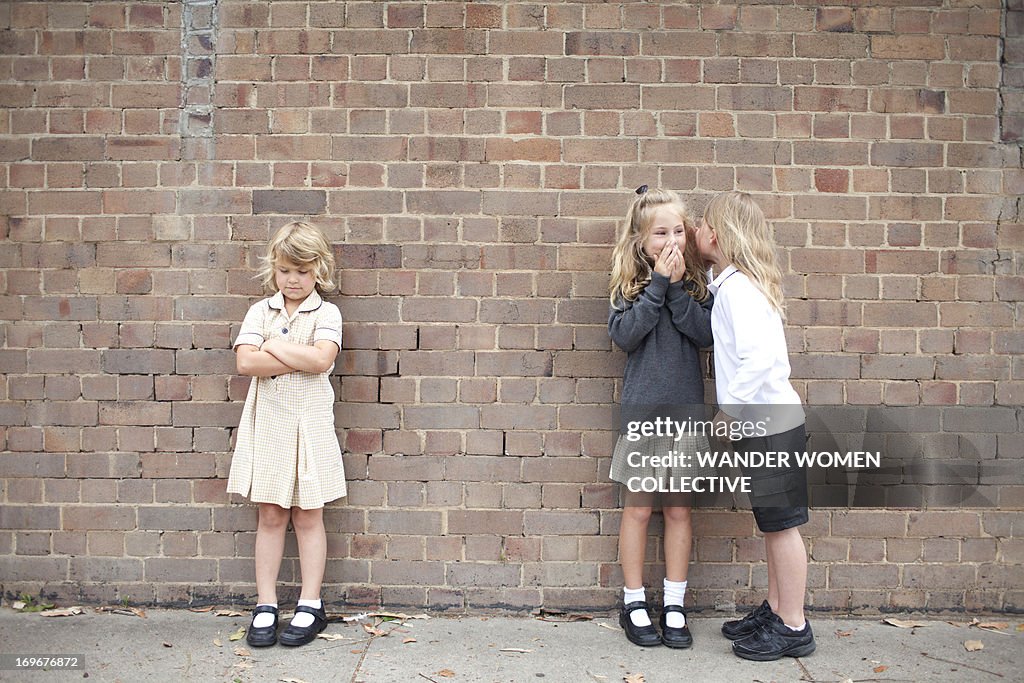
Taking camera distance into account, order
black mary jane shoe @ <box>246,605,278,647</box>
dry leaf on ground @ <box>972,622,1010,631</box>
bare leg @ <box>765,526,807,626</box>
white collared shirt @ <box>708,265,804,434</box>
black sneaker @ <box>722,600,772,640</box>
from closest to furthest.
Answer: white collared shirt @ <box>708,265,804,434</box>
bare leg @ <box>765,526,807,626</box>
black mary jane shoe @ <box>246,605,278,647</box>
black sneaker @ <box>722,600,772,640</box>
dry leaf on ground @ <box>972,622,1010,631</box>

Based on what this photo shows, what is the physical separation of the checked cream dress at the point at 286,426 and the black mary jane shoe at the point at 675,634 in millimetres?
1615

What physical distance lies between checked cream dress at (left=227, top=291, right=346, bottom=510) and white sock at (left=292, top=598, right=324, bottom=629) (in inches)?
18.5

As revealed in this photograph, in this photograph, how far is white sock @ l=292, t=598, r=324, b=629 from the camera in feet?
12.4

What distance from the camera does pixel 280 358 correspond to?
3.67 meters

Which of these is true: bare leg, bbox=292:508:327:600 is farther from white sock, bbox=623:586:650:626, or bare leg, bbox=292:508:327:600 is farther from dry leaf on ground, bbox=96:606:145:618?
white sock, bbox=623:586:650:626

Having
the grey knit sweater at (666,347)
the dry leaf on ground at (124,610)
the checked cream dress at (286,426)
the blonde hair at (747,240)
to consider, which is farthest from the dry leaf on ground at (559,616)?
the dry leaf on ground at (124,610)

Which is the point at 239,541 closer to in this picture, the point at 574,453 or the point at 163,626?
the point at 163,626

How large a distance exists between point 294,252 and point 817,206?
8.13 ft

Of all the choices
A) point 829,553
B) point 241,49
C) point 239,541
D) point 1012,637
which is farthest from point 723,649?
point 241,49

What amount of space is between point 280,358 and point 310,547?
2.97 feet

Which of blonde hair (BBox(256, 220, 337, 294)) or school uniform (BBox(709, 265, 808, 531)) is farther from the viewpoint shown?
blonde hair (BBox(256, 220, 337, 294))

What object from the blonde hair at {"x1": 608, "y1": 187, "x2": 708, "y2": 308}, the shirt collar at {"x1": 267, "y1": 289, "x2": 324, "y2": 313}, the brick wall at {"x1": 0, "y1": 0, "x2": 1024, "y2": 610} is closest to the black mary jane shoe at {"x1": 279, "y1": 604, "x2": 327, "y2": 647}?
the brick wall at {"x1": 0, "y1": 0, "x2": 1024, "y2": 610}

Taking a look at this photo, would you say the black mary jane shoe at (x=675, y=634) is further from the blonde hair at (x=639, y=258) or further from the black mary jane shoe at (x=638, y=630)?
the blonde hair at (x=639, y=258)

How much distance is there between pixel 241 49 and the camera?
160 inches
